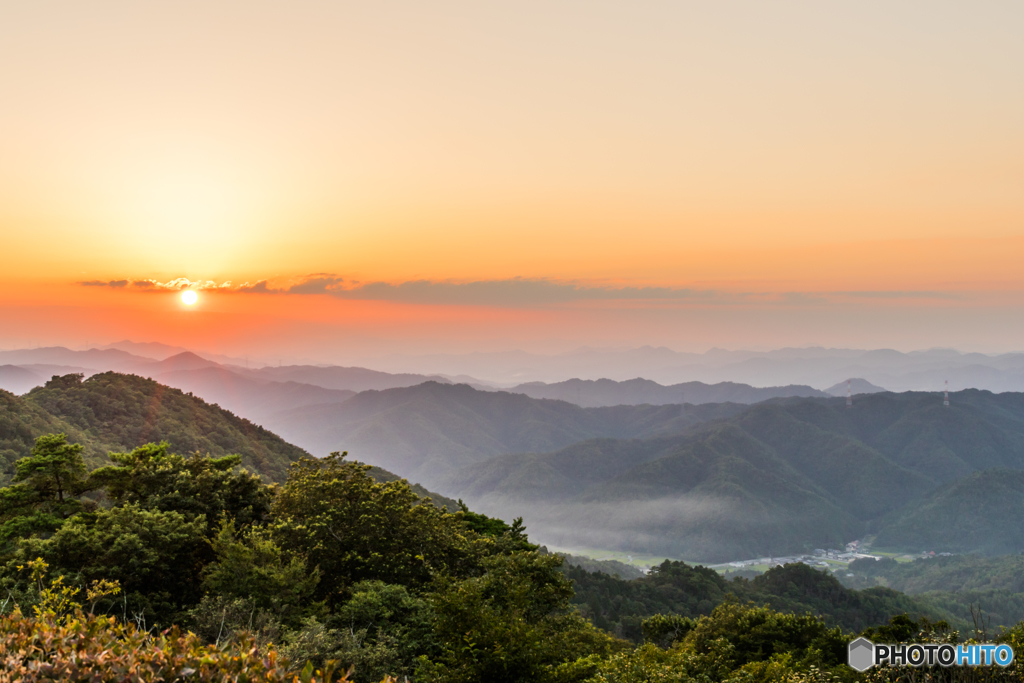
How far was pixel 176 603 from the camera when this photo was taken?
25078 millimetres

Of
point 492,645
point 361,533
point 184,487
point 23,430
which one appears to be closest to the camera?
point 492,645

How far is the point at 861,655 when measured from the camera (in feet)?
68.4

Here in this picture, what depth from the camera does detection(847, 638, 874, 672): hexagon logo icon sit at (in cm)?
1997

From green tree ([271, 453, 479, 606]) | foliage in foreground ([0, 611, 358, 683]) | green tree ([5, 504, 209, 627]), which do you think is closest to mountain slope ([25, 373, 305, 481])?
green tree ([271, 453, 479, 606])

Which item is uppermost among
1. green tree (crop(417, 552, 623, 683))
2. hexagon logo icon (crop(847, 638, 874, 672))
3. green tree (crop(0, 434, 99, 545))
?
green tree (crop(0, 434, 99, 545))

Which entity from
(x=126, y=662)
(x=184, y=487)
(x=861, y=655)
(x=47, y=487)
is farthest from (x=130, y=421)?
(x=861, y=655)

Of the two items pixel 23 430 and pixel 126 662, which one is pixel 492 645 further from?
pixel 23 430

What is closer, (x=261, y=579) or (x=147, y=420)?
(x=261, y=579)

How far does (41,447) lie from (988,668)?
36732 millimetres

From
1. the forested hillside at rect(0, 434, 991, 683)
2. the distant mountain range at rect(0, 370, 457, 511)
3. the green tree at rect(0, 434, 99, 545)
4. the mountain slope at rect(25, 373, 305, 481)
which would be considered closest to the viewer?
the forested hillside at rect(0, 434, 991, 683)

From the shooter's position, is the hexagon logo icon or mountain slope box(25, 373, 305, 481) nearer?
the hexagon logo icon

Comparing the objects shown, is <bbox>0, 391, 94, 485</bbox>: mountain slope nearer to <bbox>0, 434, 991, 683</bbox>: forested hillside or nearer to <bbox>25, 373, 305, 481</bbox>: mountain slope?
<bbox>25, 373, 305, 481</bbox>: mountain slope

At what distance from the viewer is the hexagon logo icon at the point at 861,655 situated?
786 inches

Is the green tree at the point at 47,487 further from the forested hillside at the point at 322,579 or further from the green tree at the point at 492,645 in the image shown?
the green tree at the point at 492,645
